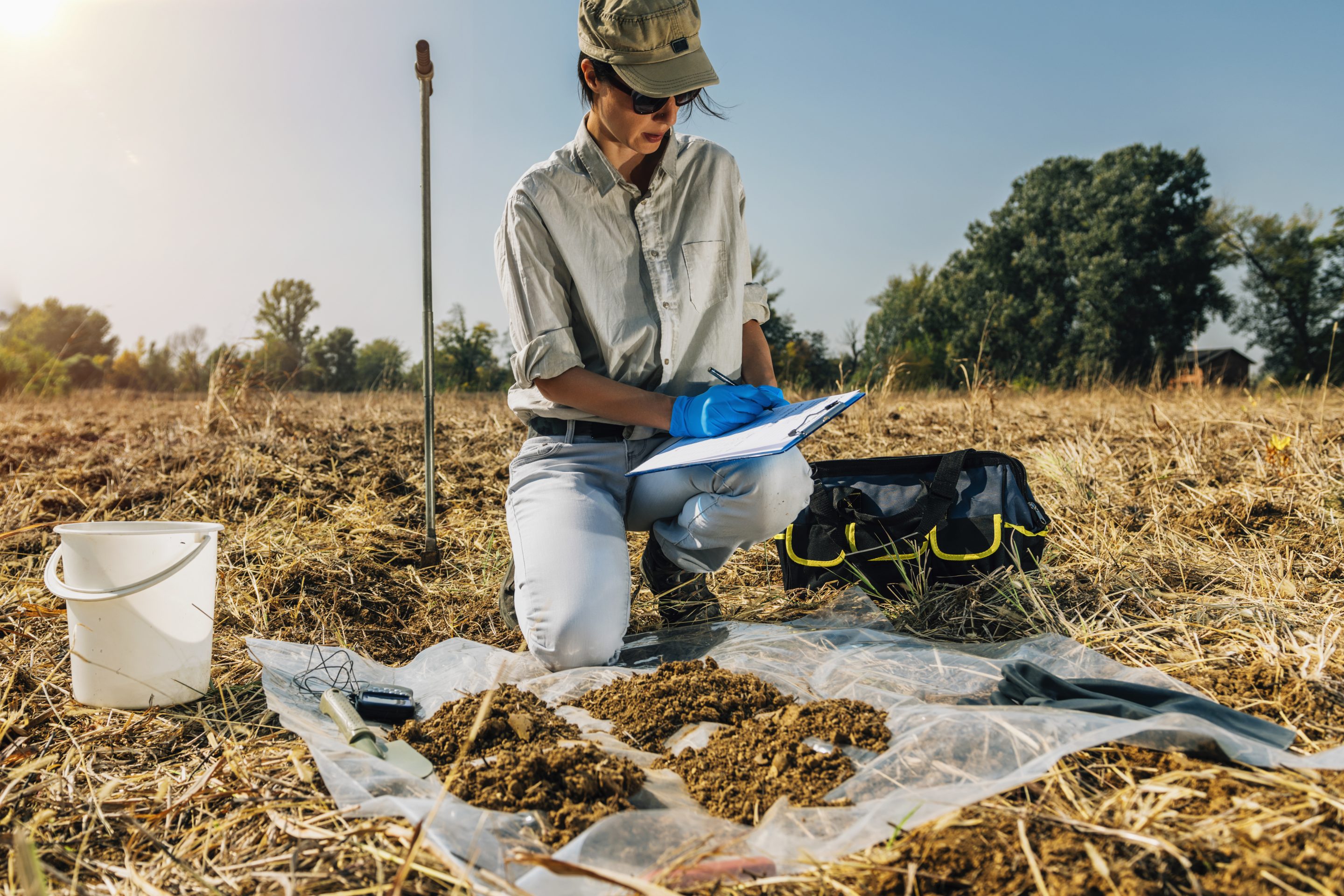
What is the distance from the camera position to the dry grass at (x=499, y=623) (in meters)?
0.94

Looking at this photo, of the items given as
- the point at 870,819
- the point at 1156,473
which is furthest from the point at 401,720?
the point at 1156,473

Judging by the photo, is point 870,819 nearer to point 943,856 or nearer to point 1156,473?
point 943,856

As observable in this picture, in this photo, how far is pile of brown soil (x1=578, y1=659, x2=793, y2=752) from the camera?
141 centimetres

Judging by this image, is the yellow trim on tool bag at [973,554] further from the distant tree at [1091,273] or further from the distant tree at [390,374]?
the distant tree at [1091,273]

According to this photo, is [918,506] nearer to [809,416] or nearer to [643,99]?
[809,416]

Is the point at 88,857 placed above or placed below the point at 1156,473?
below

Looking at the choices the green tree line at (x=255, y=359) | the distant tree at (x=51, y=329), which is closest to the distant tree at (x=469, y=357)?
the green tree line at (x=255, y=359)

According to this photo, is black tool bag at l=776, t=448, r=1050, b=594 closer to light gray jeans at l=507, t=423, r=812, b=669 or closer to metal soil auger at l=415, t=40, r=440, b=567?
light gray jeans at l=507, t=423, r=812, b=669

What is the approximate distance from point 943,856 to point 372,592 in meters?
2.05

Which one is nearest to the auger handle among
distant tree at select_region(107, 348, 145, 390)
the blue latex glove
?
the blue latex glove

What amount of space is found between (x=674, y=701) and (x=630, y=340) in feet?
3.53

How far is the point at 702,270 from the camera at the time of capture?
228 cm

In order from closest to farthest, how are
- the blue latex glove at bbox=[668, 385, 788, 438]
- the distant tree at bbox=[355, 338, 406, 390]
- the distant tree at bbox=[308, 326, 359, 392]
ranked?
the blue latex glove at bbox=[668, 385, 788, 438] → the distant tree at bbox=[355, 338, 406, 390] → the distant tree at bbox=[308, 326, 359, 392]

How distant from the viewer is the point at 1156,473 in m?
3.38
